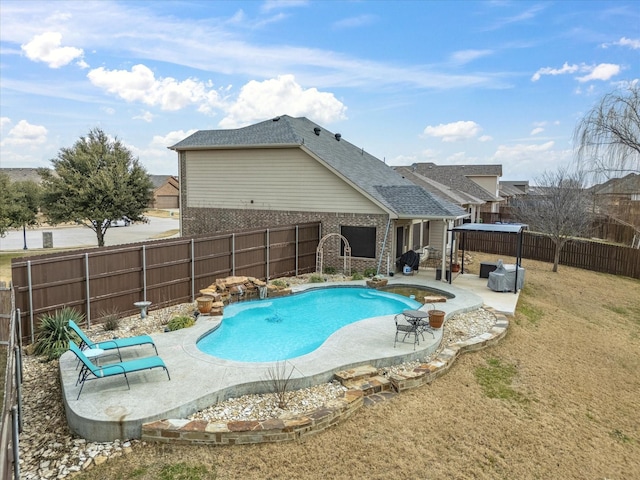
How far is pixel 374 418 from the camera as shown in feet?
23.3

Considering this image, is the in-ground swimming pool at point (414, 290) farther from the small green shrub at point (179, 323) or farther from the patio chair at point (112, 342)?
the patio chair at point (112, 342)

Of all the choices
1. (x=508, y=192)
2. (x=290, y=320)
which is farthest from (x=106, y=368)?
(x=508, y=192)

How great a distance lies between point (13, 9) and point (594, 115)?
2072cm

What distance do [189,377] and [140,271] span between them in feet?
18.0

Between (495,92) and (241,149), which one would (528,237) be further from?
(241,149)

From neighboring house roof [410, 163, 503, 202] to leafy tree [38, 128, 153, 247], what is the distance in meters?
26.2

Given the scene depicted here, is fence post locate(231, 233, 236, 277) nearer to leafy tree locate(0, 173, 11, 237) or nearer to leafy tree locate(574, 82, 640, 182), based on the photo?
leafy tree locate(574, 82, 640, 182)

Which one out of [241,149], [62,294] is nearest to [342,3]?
[241,149]

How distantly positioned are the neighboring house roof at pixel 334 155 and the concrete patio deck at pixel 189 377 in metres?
7.92

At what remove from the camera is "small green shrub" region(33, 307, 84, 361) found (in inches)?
366

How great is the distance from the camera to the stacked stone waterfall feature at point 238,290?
13.6 metres

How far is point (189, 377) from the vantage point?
7.84 m

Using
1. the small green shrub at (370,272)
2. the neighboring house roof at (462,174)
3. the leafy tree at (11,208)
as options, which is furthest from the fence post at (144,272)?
the neighboring house roof at (462,174)

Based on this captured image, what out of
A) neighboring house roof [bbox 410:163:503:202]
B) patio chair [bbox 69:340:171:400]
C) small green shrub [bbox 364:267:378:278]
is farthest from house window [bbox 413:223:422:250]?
patio chair [bbox 69:340:171:400]
